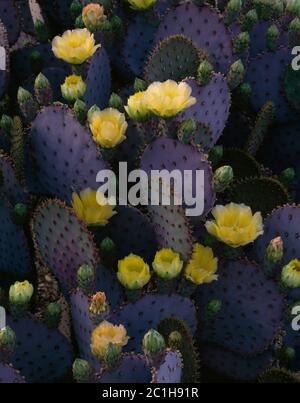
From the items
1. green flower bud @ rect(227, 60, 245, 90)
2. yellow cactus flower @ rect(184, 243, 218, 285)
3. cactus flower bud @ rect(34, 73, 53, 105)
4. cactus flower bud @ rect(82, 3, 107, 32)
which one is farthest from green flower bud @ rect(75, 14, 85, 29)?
yellow cactus flower @ rect(184, 243, 218, 285)

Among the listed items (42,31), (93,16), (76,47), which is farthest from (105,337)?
(42,31)

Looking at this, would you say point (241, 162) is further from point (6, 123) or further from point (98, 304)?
point (98, 304)

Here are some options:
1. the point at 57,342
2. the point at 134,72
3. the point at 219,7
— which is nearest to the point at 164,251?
the point at 57,342

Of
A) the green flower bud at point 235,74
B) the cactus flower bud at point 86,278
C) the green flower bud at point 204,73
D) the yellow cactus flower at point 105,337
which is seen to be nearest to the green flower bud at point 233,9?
the green flower bud at point 235,74

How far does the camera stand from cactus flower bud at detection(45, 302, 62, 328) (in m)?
1.60

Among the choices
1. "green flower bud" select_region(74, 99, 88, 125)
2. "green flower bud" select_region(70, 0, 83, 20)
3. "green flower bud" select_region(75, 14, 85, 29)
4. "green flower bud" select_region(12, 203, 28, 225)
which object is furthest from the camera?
"green flower bud" select_region(70, 0, 83, 20)

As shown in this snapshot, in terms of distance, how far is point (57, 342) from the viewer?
1634mm

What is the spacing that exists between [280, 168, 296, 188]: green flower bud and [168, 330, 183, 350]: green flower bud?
2.31 feet

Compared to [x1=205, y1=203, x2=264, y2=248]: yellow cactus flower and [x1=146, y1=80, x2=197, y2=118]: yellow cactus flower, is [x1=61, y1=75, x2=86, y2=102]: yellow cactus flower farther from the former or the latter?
[x1=205, y1=203, x2=264, y2=248]: yellow cactus flower

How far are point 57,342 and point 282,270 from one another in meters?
0.53

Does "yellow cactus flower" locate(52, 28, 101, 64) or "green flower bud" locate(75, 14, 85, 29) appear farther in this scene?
"green flower bud" locate(75, 14, 85, 29)

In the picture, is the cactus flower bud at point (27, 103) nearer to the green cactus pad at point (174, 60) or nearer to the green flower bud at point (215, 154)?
the green cactus pad at point (174, 60)

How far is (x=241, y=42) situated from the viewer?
198 centimetres
